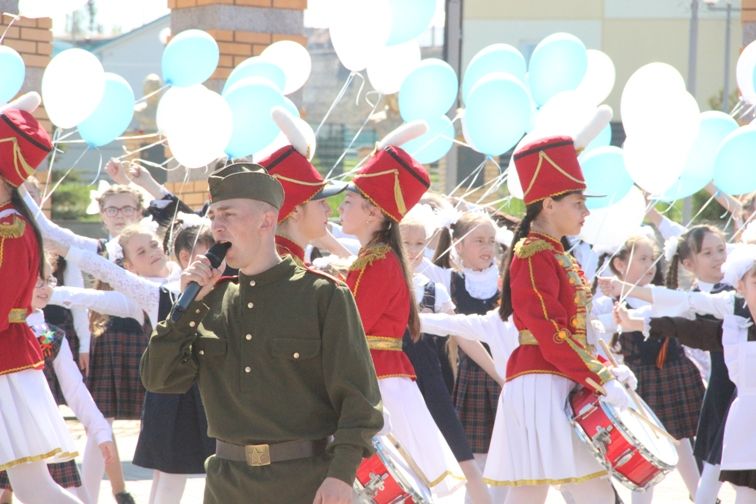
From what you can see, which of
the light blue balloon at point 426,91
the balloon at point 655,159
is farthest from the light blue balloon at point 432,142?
the balloon at point 655,159

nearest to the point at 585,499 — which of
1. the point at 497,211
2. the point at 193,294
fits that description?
the point at 193,294

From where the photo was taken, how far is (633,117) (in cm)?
645

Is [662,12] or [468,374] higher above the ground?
[662,12]

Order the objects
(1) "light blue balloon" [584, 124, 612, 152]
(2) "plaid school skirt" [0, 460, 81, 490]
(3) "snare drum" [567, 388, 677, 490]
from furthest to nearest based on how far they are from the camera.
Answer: (1) "light blue balloon" [584, 124, 612, 152] → (2) "plaid school skirt" [0, 460, 81, 490] → (3) "snare drum" [567, 388, 677, 490]

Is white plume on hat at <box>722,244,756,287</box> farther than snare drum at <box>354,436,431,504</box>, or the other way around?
white plume on hat at <box>722,244,756,287</box>

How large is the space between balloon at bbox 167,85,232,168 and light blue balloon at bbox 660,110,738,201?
227 centimetres

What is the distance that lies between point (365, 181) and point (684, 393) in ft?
9.52

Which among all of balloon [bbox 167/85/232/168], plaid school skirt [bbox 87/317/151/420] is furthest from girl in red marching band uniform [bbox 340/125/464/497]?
plaid school skirt [bbox 87/317/151/420]

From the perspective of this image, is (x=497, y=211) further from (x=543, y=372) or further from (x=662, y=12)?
(x=662, y=12)

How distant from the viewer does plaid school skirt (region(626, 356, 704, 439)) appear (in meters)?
7.34

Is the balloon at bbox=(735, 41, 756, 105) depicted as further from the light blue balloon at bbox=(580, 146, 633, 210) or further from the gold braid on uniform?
the gold braid on uniform

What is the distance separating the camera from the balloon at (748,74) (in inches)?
283

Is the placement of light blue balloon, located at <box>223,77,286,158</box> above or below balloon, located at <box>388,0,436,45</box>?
below

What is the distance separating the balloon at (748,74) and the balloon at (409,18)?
67.7 inches
